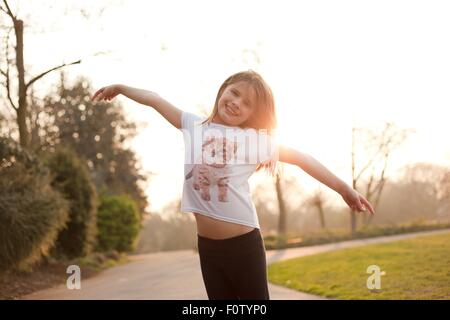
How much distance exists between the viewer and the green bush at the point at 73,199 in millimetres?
13914

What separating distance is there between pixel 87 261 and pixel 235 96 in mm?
11705

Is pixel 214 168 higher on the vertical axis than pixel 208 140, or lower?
lower

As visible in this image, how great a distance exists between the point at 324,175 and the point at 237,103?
0.55 metres

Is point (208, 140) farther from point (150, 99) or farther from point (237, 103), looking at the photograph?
point (150, 99)

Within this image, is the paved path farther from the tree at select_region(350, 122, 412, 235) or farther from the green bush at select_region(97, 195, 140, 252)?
the green bush at select_region(97, 195, 140, 252)

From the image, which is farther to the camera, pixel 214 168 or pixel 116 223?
pixel 116 223

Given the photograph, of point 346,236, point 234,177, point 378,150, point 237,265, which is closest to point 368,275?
point 378,150

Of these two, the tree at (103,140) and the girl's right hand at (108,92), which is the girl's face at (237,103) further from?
the tree at (103,140)

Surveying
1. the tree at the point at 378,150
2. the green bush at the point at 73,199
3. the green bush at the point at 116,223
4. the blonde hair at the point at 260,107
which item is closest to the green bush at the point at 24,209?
the green bush at the point at 73,199

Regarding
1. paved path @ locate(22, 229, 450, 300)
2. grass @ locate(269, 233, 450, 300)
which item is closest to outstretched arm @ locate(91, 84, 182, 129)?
grass @ locate(269, 233, 450, 300)

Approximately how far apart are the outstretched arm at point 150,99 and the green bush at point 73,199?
10937mm

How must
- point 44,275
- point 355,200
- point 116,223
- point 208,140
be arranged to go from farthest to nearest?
point 116,223, point 44,275, point 208,140, point 355,200

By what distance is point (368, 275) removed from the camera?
28.7 ft

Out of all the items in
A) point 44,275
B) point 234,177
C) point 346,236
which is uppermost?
point 234,177
